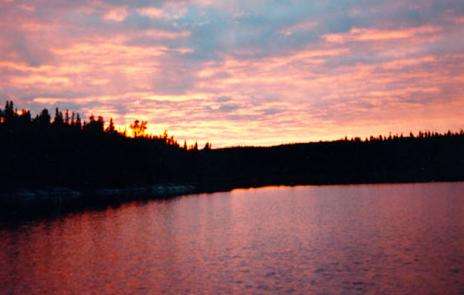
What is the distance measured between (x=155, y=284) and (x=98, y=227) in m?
46.0

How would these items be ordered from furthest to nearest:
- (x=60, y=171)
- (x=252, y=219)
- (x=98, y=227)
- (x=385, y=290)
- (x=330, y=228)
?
(x=60, y=171)
(x=252, y=219)
(x=98, y=227)
(x=330, y=228)
(x=385, y=290)

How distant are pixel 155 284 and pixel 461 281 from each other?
23.3 meters

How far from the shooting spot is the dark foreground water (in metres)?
37.8

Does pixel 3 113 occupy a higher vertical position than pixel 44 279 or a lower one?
higher

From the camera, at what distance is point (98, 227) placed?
82.1 metres

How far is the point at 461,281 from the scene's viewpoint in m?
35.7

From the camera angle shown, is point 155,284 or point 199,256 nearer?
point 155,284

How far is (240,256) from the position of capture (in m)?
51.0

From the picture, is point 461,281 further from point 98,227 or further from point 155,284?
point 98,227

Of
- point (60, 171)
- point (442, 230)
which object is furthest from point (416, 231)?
point (60, 171)

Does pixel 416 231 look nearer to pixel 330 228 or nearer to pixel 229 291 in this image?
pixel 330 228

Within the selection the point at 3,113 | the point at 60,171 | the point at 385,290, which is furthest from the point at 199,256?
the point at 3,113

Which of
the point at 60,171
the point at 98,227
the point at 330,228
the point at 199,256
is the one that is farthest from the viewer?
the point at 60,171

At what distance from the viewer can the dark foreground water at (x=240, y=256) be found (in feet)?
124
